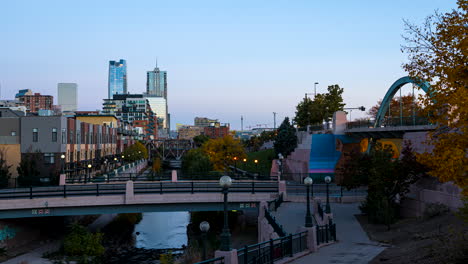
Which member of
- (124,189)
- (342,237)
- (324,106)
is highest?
(324,106)

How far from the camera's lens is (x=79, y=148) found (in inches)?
2648

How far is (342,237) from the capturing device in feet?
81.2

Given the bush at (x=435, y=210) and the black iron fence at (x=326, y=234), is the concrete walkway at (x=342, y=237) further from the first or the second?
the bush at (x=435, y=210)

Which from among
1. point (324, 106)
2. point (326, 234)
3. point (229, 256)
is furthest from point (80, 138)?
point (229, 256)

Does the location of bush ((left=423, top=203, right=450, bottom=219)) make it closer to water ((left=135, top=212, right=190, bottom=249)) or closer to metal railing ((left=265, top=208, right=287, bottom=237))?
metal railing ((left=265, top=208, right=287, bottom=237))

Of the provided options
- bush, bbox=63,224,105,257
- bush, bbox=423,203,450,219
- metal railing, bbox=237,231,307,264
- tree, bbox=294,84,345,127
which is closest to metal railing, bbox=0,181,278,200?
bush, bbox=63,224,105,257

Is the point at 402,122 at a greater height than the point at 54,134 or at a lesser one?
greater

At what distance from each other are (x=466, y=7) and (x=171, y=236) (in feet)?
108

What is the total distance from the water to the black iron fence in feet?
56.8

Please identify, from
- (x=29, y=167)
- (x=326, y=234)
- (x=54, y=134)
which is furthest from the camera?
(x=54, y=134)

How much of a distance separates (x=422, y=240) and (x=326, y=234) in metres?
4.67

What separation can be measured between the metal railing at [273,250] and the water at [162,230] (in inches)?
770

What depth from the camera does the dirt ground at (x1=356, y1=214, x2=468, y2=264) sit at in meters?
14.8

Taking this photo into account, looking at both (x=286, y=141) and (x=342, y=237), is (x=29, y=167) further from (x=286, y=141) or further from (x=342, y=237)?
(x=286, y=141)
